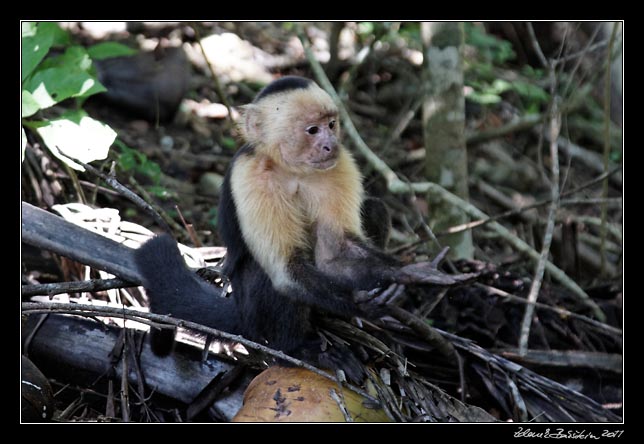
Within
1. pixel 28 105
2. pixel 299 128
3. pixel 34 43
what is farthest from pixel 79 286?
pixel 34 43

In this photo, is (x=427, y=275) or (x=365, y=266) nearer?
(x=427, y=275)

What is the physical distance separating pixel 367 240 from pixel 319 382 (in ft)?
2.21

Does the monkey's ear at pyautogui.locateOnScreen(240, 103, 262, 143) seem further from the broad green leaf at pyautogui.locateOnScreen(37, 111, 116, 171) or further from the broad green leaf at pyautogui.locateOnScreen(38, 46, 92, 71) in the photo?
the broad green leaf at pyautogui.locateOnScreen(38, 46, 92, 71)

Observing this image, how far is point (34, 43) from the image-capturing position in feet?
11.5

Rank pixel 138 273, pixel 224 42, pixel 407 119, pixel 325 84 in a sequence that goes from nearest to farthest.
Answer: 1. pixel 138 273
2. pixel 325 84
3. pixel 407 119
4. pixel 224 42

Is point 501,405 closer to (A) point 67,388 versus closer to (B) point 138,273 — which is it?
(B) point 138,273

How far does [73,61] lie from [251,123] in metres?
1.06

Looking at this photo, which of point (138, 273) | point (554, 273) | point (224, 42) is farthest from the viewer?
point (224, 42)

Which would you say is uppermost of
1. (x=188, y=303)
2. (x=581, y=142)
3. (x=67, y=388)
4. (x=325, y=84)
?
(x=325, y=84)

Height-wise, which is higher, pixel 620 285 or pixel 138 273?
pixel 138 273

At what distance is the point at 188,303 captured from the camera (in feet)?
10.1

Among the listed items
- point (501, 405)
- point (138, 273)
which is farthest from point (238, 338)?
point (501, 405)

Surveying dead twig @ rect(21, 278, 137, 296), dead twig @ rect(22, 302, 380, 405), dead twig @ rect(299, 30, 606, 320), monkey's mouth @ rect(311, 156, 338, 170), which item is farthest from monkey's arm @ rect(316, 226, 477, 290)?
dead twig @ rect(299, 30, 606, 320)

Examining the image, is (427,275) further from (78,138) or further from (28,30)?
(28,30)
